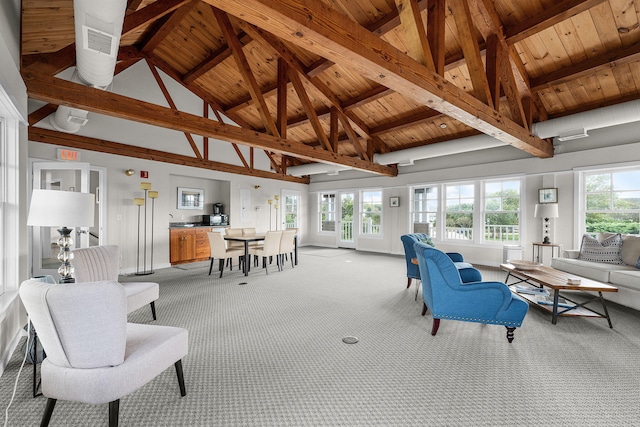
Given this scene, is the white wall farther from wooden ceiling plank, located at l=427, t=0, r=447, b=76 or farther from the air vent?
the air vent

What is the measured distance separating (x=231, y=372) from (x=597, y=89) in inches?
270

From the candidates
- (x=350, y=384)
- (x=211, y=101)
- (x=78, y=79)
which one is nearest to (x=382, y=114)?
(x=211, y=101)

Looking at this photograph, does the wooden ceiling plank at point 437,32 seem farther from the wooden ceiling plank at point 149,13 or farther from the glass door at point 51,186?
the glass door at point 51,186

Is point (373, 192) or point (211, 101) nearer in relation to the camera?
point (211, 101)

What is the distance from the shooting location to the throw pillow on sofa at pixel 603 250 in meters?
4.39

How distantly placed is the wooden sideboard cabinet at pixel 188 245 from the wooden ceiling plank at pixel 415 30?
6.37m

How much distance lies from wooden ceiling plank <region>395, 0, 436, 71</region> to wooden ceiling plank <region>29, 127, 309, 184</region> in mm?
5942

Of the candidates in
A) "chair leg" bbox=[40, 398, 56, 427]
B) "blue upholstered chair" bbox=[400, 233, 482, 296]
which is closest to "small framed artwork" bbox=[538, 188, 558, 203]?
"blue upholstered chair" bbox=[400, 233, 482, 296]

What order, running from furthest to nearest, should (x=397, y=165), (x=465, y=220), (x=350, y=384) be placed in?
(x=397, y=165), (x=465, y=220), (x=350, y=384)

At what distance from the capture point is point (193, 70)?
6777 millimetres

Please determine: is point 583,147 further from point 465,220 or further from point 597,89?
point 465,220

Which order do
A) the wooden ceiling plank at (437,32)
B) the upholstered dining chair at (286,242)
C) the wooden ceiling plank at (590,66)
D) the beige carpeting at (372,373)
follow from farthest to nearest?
the upholstered dining chair at (286,242) < the wooden ceiling plank at (590,66) < the wooden ceiling plank at (437,32) < the beige carpeting at (372,373)

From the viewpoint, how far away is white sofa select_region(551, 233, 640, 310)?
3457 millimetres

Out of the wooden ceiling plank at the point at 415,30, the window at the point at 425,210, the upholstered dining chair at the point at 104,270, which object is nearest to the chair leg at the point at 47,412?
the upholstered dining chair at the point at 104,270
